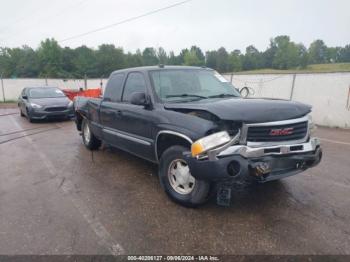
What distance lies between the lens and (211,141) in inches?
125

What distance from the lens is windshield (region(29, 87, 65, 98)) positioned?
12500mm

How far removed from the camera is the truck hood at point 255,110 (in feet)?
10.5

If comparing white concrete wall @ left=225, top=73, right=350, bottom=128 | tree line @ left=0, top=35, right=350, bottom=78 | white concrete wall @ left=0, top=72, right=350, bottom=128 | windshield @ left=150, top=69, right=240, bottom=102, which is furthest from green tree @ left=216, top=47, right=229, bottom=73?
windshield @ left=150, top=69, right=240, bottom=102

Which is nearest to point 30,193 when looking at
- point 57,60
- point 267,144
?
point 267,144

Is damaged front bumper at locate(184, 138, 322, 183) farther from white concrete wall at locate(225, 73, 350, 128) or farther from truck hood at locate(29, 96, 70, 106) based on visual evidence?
truck hood at locate(29, 96, 70, 106)

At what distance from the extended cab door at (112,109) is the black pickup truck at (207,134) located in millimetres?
384

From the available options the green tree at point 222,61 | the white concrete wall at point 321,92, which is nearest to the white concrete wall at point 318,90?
the white concrete wall at point 321,92

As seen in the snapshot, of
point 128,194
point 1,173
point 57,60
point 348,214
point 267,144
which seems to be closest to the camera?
point 267,144

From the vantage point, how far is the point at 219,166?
3.10m

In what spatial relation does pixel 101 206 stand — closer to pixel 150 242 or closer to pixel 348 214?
pixel 150 242

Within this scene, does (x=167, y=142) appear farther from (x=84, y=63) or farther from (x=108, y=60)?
(x=108, y=60)

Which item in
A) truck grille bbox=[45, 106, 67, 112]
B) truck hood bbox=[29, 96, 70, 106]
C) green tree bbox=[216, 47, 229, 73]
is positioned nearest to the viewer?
truck grille bbox=[45, 106, 67, 112]

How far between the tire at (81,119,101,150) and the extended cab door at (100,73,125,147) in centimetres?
100

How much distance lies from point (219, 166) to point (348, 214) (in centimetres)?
188
